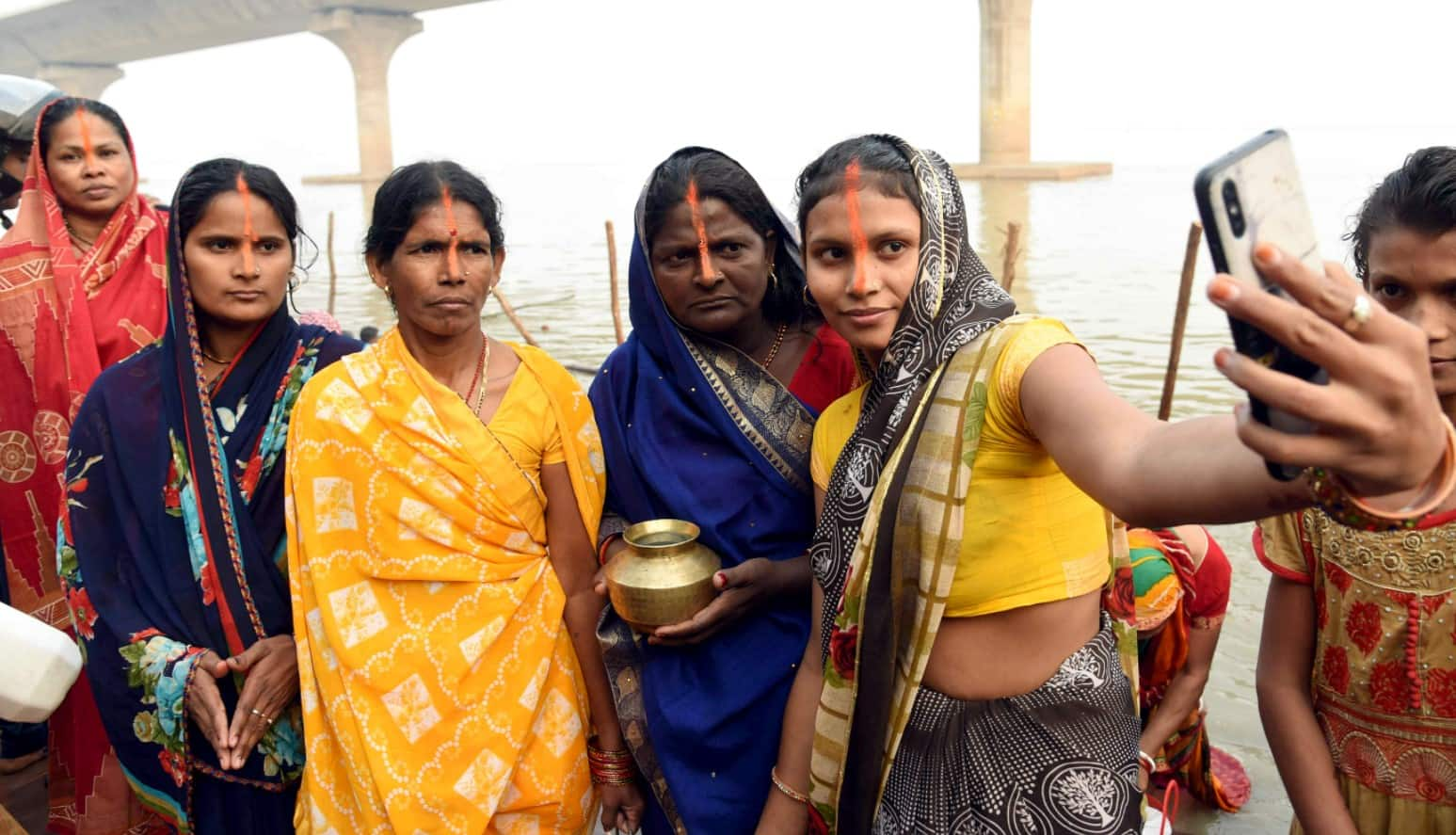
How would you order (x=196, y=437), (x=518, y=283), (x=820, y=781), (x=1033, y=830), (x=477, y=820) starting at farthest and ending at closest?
(x=518, y=283) → (x=196, y=437) → (x=477, y=820) → (x=820, y=781) → (x=1033, y=830)

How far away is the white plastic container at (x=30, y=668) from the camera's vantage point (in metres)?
1.66

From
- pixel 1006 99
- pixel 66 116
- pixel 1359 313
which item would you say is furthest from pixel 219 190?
pixel 1006 99

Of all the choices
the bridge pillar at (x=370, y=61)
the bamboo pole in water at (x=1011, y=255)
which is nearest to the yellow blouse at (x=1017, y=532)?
the bamboo pole in water at (x=1011, y=255)

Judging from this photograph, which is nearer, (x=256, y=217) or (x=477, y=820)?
(x=477, y=820)

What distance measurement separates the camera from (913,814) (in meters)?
1.83

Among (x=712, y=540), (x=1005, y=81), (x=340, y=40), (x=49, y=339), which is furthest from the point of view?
(x=340, y=40)

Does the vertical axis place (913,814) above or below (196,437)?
below

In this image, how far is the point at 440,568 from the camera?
7.82 feet

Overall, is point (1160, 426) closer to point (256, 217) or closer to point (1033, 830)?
point (1033, 830)

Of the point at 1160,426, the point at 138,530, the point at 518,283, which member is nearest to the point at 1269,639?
the point at 1160,426

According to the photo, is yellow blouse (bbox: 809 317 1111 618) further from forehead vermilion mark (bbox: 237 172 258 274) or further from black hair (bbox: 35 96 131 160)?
black hair (bbox: 35 96 131 160)

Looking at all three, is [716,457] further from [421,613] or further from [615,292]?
[615,292]

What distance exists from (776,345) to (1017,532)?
1.03 meters

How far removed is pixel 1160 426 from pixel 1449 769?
113 centimetres
